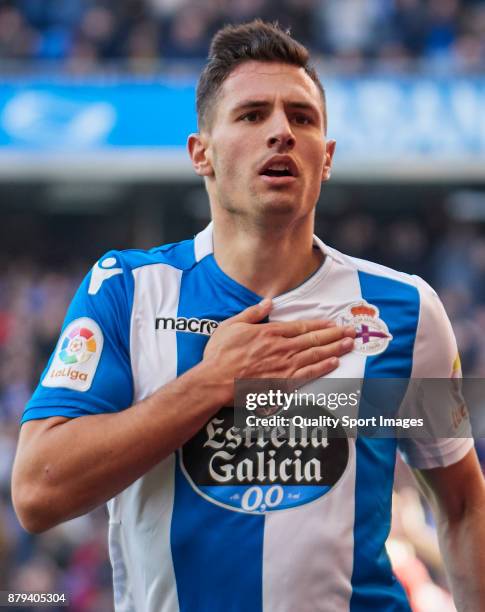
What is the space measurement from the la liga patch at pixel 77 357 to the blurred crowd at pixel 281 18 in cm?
1046

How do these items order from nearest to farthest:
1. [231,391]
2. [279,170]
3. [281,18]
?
[231,391], [279,170], [281,18]

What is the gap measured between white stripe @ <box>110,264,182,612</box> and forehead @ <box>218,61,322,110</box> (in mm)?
556

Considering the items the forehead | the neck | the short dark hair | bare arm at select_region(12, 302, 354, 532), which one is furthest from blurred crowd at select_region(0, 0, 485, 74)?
bare arm at select_region(12, 302, 354, 532)

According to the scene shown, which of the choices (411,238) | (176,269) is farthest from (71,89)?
(176,269)

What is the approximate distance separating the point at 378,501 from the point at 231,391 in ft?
1.45

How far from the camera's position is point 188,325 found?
256 cm

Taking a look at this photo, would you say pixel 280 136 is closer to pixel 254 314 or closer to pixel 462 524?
pixel 254 314

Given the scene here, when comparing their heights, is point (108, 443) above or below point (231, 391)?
below

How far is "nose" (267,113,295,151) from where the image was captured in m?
2.55

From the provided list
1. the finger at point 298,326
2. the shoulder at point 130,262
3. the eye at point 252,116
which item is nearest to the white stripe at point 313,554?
the finger at point 298,326

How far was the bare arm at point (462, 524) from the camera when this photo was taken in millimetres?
2604

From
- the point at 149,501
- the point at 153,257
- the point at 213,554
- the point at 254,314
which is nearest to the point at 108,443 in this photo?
the point at 149,501

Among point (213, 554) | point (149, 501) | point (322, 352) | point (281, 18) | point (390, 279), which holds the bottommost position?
point (213, 554)

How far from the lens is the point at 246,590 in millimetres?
2318
